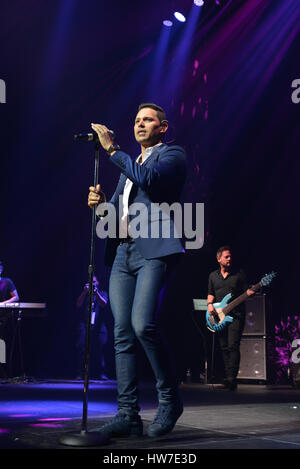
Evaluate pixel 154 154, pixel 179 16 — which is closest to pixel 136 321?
pixel 154 154

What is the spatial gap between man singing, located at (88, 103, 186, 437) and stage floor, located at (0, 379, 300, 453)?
0.15 metres

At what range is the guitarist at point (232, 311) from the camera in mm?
6363

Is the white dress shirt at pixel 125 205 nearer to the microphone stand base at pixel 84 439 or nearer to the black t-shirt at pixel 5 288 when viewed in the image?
the microphone stand base at pixel 84 439

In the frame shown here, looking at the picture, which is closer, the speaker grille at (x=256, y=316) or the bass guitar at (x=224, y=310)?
the bass guitar at (x=224, y=310)

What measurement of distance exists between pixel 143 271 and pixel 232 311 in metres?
4.18

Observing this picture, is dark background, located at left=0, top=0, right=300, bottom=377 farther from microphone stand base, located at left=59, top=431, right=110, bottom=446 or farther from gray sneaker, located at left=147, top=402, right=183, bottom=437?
microphone stand base, located at left=59, top=431, right=110, bottom=446

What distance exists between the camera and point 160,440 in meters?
2.38

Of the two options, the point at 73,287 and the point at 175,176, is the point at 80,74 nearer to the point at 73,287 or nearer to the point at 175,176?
the point at 73,287

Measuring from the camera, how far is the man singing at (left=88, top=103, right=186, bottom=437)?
2.46 metres

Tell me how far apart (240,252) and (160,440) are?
6.33 metres

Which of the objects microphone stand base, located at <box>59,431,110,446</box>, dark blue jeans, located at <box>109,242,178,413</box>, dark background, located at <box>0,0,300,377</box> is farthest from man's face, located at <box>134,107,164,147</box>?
dark background, located at <box>0,0,300,377</box>

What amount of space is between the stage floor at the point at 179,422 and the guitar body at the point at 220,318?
1.37 metres

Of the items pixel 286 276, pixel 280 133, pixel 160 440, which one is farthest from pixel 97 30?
pixel 160 440

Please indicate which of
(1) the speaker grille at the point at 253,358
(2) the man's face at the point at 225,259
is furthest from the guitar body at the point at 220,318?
(1) the speaker grille at the point at 253,358
